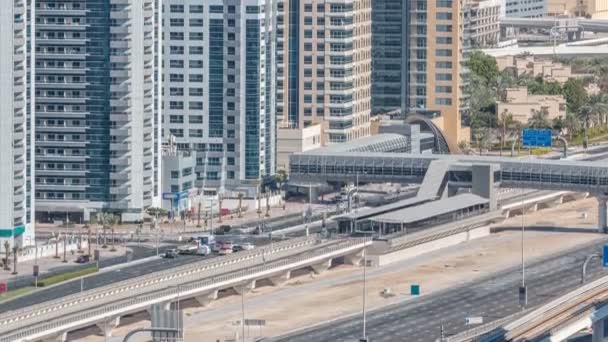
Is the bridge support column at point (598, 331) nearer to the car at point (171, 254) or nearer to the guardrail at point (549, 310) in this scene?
the guardrail at point (549, 310)

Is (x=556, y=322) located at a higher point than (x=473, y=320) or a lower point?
higher

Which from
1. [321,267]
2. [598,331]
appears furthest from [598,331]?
[321,267]

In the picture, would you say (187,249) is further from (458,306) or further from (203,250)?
(458,306)

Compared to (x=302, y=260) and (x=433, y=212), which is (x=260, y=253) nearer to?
(x=302, y=260)

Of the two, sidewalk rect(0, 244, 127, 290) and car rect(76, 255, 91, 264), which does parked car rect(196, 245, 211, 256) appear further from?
car rect(76, 255, 91, 264)

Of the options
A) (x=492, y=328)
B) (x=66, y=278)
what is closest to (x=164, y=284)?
(x=66, y=278)
